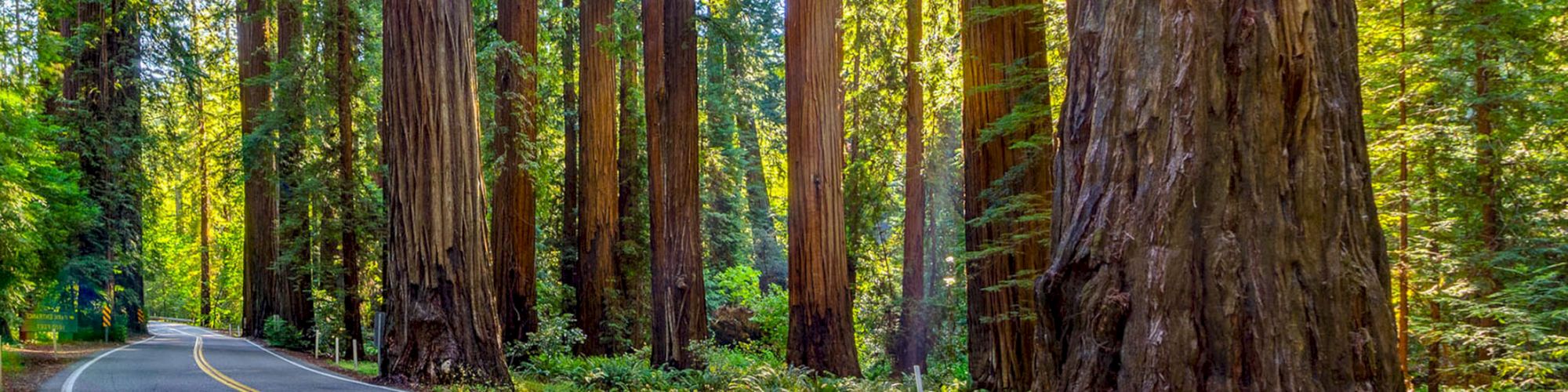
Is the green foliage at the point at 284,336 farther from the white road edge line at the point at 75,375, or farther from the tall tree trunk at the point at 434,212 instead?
the tall tree trunk at the point at 434,212

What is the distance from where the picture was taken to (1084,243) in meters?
4.00

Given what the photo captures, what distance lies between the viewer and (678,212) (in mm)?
13570

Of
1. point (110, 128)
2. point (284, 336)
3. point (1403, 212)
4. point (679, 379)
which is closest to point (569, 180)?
point (679, 379)

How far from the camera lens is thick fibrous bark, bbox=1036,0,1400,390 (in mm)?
3596

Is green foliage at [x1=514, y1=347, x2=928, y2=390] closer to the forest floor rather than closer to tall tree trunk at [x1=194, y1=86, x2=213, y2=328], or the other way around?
the forest floor

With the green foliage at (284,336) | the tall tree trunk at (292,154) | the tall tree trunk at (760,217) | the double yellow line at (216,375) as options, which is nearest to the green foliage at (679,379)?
the double yellow line at (216,375)

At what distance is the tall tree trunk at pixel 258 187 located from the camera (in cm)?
2397

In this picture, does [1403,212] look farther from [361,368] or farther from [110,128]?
[110,128]

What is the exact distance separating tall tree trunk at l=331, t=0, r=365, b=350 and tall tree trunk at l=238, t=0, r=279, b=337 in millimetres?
3980

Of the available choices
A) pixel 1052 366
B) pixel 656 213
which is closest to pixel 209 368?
pixel 656 213

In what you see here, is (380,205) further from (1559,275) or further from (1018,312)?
(1559,275)

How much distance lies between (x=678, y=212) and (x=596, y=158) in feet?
13.9

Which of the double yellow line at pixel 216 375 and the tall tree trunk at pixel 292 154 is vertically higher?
the tall tree trunk at pixel 292 154

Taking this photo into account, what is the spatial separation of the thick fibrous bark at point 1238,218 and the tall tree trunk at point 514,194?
14.2m
